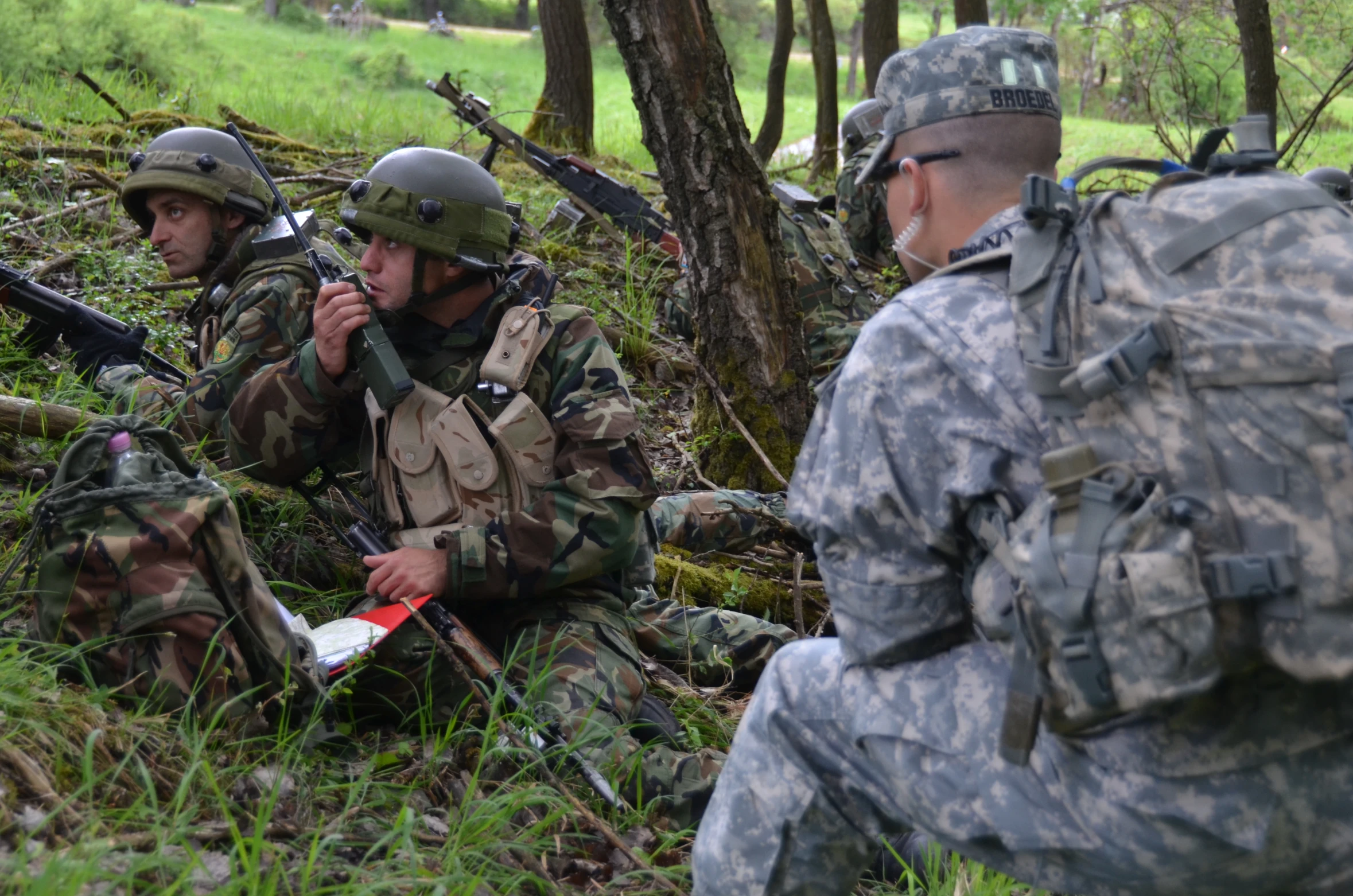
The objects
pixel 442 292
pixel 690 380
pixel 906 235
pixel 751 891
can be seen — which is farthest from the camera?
pixel 690 380

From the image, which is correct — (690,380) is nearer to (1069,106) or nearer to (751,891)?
(751,891)

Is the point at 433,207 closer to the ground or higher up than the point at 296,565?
higher up

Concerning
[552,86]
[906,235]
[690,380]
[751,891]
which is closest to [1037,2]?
[552,86]

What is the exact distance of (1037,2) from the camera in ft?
38.9

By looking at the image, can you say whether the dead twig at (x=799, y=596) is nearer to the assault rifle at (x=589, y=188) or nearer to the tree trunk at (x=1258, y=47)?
the assault rifle at (x=589, y=188)

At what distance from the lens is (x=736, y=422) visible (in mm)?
4848

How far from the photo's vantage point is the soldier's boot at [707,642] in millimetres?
3879

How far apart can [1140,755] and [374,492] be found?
2.48 metres

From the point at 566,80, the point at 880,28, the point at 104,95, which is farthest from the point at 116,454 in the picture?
the point at 880,28

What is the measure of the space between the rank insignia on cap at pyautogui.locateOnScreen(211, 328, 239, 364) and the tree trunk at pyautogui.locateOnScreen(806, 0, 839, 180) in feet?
26.0

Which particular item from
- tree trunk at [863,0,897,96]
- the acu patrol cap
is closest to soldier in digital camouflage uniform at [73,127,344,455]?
the acu patrol cap

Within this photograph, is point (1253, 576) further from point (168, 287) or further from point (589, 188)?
point (589, 188)

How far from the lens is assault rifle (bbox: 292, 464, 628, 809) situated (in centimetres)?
290

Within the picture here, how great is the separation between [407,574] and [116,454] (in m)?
0.81
